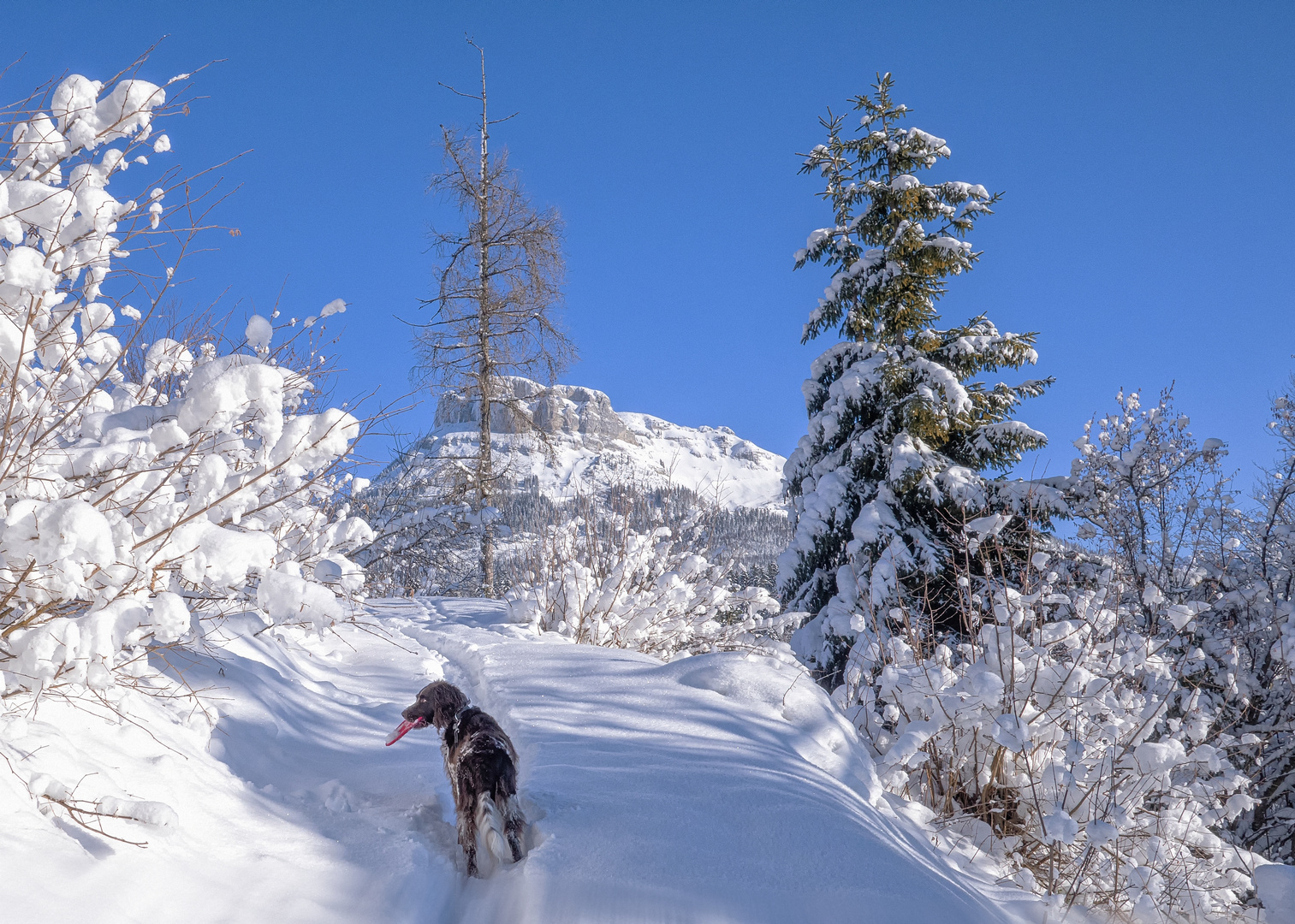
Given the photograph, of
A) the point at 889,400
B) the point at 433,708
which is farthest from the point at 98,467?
the point at 889,400

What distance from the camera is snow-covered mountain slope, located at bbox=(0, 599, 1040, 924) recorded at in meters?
1.75

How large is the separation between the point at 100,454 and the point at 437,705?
1351mm

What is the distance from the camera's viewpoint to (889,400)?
8.87m

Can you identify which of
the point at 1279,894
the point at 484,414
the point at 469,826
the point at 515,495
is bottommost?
the point at 469,826

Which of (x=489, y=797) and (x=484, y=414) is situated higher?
(x=484, y=414)

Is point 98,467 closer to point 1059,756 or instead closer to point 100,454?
point 100,454

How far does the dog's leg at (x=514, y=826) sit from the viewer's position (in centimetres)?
206

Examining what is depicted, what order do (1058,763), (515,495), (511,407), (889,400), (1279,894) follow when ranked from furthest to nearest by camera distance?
(515,495), (511,407), (889,400), (1058,763), (1279,894)

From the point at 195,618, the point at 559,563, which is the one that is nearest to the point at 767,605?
the point at 559,563

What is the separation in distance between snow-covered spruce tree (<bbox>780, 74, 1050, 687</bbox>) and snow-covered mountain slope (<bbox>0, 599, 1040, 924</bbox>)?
5087 millimetres

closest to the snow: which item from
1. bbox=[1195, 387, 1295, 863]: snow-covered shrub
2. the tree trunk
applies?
bbox=[1195, 387, 1295, 863]: snow-covered shrub

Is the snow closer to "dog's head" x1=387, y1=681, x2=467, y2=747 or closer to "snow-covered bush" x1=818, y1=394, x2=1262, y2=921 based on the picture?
"snow-covered bush" x1=818, y1=394, x2=1262, y2=921

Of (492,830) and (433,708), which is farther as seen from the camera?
(433,708)

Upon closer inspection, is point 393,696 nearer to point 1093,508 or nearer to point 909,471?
point 909,471
